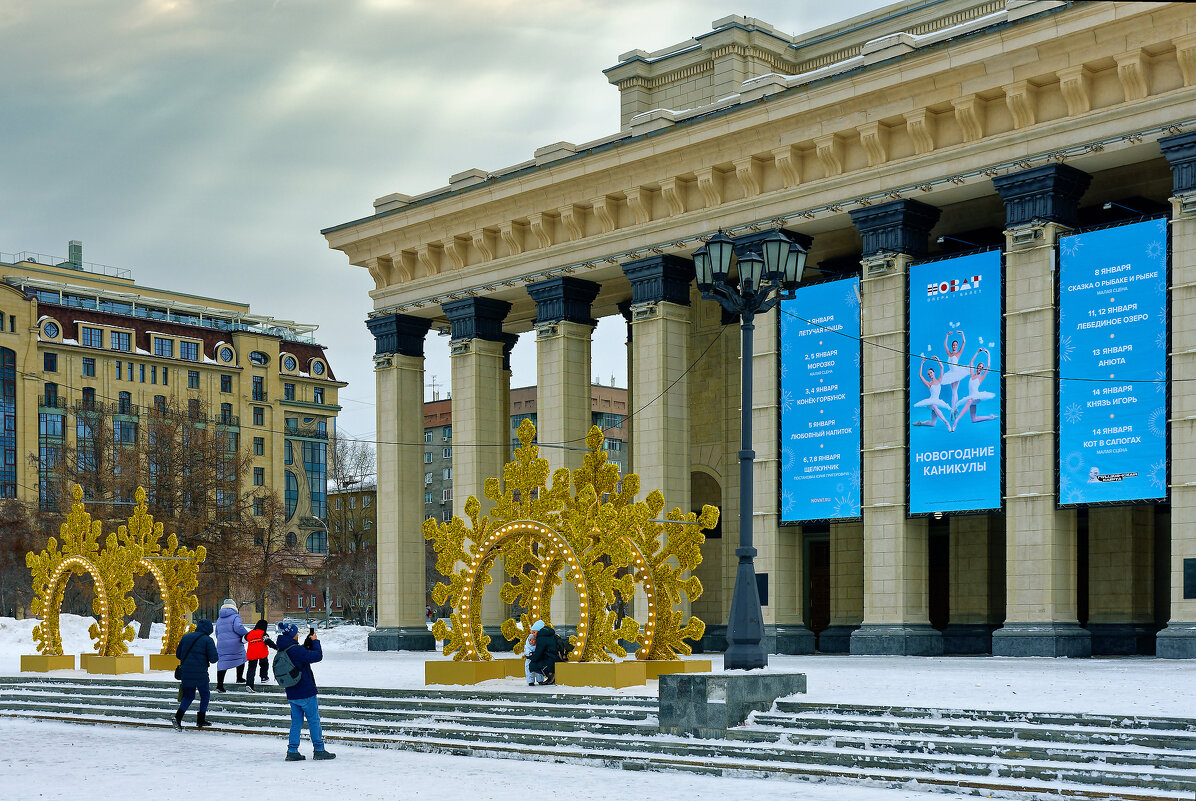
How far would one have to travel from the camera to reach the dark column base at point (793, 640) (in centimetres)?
3728

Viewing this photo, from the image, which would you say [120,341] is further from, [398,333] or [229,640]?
[229,640]

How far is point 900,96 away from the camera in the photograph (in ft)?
112

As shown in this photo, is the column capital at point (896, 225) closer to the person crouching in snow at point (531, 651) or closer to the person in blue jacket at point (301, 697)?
the person crouching in snow at point (531, 651)

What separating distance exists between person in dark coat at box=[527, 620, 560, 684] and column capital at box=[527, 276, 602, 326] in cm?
2031

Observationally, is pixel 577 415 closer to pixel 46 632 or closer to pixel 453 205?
pixel 453 205

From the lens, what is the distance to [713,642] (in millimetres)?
43594

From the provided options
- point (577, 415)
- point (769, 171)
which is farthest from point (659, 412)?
point (769, 171)

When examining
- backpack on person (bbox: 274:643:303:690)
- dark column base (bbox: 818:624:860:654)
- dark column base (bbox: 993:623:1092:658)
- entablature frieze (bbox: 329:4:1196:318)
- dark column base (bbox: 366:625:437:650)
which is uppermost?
entablature frieze (bbox: 329:4:1196:318)

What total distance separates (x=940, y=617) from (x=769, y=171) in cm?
1317

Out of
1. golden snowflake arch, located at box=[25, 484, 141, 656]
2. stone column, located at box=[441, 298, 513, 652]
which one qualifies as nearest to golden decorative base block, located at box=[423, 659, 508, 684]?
golden snowflake arch, located at box=[25, 484, 141, 656]

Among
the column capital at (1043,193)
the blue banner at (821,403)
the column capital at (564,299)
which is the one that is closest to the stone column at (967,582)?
the blue banner at (821,403)

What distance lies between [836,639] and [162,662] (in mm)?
17400

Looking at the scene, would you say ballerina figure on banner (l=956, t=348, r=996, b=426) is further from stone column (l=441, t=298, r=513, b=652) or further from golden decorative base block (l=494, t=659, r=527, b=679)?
stone column (l=441, t=298, r=513, b=652)

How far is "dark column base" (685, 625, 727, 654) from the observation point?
42.5 meters
